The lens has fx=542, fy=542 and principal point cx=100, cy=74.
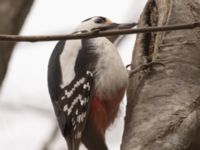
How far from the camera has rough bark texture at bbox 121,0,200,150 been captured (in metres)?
2.05

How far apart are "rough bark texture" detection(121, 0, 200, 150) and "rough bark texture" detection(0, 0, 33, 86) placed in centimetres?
81

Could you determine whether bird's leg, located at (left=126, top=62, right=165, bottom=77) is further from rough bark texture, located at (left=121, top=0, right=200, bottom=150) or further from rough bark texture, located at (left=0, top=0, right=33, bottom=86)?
rough bark texture, located at (left=0, top=0, right=33, bottom=86)

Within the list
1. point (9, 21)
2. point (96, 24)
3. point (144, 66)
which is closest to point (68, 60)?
point (144, 66)

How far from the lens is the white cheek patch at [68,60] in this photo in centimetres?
264

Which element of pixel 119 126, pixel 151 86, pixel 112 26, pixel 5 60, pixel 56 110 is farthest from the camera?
pixel 112 26

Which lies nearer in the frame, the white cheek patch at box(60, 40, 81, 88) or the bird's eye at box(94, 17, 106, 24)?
the white cheek patch at box(60, 40, 81, 88)

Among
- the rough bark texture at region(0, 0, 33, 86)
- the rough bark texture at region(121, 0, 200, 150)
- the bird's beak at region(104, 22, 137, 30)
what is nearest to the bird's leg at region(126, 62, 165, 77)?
the rough bark texture at region(121, 0, 200, 150)

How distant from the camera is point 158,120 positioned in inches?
84.1

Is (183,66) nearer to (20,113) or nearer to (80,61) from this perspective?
(80,61)

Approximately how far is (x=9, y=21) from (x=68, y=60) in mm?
1302

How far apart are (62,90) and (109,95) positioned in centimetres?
24

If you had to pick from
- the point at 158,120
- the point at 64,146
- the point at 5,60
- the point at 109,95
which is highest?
the point at 5,60

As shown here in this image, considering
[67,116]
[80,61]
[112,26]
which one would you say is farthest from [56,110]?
[112,26]

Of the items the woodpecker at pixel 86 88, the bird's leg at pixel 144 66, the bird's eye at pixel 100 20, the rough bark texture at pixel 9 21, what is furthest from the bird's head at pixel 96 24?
the rough bark texture at pixel 9 21
